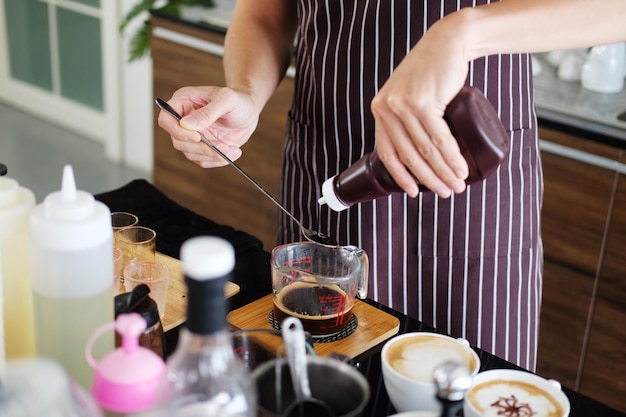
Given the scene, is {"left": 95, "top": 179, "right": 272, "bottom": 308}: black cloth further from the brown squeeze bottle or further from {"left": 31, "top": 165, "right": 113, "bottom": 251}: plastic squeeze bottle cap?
{"left": 31, "top": 165, "right": 113, "bottom": 251}: plastic squeeze bottle cap

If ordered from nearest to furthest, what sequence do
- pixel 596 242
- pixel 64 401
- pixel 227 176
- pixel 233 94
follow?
pixel 64 401 < pixel 233 94 < pixel 596 242 < pixel 227 176

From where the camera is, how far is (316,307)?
42.7 inches

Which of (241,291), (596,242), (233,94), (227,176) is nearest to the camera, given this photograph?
(241,291)

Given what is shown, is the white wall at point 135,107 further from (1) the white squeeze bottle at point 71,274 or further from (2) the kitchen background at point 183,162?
(1) the white squeeze bottle at point 71,274

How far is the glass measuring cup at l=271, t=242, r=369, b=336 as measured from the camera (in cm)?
108

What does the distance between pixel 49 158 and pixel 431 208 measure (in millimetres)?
3211

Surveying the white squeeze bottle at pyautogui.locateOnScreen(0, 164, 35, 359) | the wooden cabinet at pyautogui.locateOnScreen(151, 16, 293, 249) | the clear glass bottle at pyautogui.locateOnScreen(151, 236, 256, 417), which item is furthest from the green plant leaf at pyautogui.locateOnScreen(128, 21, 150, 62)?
the clear glass bottle at pyautogui.locateOnScreen(151, 236, 256, 417)

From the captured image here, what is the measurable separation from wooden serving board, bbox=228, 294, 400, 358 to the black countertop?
15 millimetres

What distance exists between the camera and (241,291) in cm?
122

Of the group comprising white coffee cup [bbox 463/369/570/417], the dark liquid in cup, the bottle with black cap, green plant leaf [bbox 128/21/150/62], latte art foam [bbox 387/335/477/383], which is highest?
the bottle with black cap

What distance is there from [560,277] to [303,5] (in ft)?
4.03

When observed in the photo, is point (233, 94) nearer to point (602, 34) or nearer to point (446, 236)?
point (446, 236)

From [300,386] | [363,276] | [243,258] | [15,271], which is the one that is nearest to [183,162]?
[243,258]

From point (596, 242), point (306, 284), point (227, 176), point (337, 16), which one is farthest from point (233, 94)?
point (227, 176)
